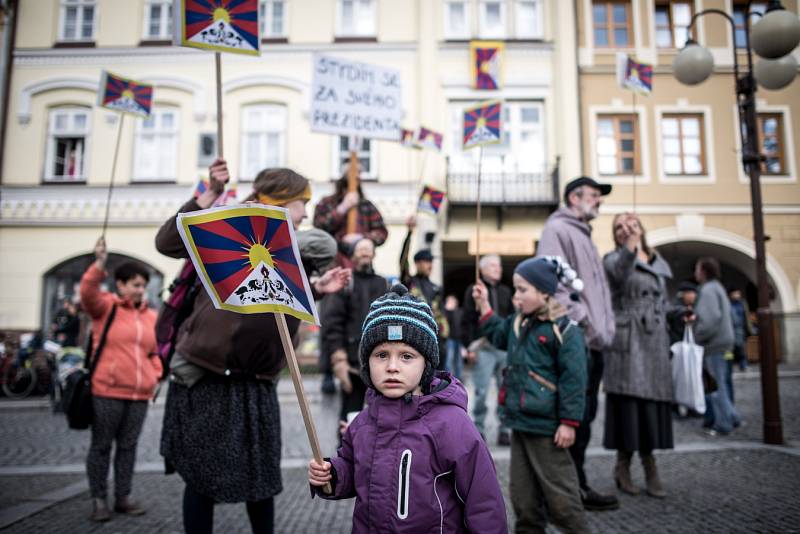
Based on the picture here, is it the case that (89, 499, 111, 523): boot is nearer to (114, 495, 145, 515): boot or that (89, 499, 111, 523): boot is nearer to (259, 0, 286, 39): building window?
(114, 495, 145, 515): boot

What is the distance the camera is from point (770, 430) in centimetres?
523

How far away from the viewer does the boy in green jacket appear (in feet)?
9.20

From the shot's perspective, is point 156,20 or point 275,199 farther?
point 156,20

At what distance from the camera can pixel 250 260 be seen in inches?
73.1

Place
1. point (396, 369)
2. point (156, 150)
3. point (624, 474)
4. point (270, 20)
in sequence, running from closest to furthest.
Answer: point (396, 369)
point (624, 474)
point (156, 150)
point (270, 20)

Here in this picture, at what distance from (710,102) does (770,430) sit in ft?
35.5

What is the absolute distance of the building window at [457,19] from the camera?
14055 mm

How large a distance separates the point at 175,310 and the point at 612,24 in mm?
14543

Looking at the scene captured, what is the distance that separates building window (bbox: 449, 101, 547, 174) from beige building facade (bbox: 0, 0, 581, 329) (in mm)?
36

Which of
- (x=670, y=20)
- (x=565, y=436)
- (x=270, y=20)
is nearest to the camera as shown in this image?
(x=565, y=436)

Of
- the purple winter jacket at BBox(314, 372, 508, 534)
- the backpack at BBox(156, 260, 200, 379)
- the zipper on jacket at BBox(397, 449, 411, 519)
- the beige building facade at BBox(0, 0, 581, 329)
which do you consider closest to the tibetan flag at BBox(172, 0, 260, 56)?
the backpack at BBox(156, 260, 200, 379)

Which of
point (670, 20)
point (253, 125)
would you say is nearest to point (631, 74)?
point (670, 20)

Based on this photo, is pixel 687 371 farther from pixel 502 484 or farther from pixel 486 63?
pixel 486 63

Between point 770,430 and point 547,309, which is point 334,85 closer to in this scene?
point 547,309
